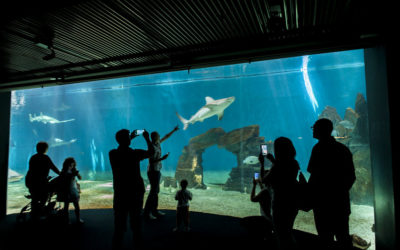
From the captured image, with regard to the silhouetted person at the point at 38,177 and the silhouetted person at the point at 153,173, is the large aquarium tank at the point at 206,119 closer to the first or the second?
the silhouetted person at the point at 153,173

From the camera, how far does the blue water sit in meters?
24.8

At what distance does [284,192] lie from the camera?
6.83ft

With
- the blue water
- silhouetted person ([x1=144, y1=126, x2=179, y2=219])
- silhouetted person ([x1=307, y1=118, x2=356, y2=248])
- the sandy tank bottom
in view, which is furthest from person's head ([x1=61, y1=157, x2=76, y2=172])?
the blue water

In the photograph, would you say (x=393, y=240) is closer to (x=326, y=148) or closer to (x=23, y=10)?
(x=326, y=148)

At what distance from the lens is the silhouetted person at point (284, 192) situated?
2.08 meters

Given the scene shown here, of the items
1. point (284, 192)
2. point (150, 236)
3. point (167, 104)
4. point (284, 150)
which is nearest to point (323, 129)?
point (284, 150)

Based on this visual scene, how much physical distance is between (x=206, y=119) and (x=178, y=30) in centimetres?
3155

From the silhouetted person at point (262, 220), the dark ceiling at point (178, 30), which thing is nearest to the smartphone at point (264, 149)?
the silhouetted person at point (262, 220)

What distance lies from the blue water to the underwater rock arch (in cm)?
948

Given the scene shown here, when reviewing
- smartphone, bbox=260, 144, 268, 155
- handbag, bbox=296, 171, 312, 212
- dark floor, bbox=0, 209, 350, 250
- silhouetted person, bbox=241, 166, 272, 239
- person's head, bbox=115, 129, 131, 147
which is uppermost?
person's head, bbox=115, 129, 131, 147

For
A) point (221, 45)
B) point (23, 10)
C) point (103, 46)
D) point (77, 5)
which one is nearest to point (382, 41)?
point (221, 45)

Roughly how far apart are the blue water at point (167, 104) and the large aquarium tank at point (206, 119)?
0.17 metres

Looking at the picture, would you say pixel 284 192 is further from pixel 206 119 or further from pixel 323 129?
pixel 206 119

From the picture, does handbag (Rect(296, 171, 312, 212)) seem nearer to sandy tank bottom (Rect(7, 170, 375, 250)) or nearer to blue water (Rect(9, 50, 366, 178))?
sandy tank bottom (Rect(7, 170, 375, 250))
